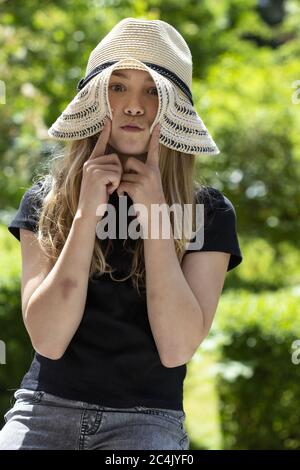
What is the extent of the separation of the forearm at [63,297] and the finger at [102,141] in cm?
22

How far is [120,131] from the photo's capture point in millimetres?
2371

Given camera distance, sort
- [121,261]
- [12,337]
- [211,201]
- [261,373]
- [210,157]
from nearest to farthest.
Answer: [121,261], [211,201], [261,373], [12,337], [210,157]

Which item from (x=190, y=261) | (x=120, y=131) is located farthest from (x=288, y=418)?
(x=120, y=131)

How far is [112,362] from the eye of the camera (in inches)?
89.0

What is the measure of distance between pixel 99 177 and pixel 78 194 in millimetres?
215

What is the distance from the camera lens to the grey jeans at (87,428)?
2.17 meters

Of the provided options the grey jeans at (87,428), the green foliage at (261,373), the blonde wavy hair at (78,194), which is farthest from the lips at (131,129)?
the green foliage at (261,373)

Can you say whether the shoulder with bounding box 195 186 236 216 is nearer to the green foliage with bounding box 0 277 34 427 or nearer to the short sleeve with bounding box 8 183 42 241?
the short sleeve with bounding box 8 183 42 241

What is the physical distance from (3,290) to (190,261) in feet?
8.83

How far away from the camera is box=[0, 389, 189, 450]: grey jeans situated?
2166 mm

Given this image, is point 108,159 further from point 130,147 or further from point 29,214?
point 29,214

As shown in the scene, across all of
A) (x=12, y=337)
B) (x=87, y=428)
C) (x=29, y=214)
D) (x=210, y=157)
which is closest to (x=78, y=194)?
(x=29, y=214)

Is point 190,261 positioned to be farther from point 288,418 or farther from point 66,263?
point 288,418

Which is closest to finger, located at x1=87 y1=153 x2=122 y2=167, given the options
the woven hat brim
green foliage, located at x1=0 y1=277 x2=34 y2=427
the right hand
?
the right hand
